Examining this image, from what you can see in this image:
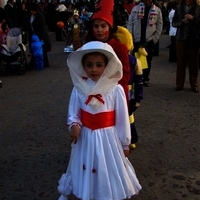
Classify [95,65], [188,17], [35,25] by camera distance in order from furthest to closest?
[35,25]
[188,17]
[95,65]

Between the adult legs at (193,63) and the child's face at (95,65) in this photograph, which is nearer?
the child's face at (95,65)

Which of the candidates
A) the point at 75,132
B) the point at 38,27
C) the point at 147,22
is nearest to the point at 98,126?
the point at 75,132

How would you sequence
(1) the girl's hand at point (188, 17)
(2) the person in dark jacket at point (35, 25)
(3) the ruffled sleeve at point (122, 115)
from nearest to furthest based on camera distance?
(3) the ruffled sleeve at point (122, 115), (1) the girl's hand at point (188, 17), (2) the person in dark jacket at point (35, 25)

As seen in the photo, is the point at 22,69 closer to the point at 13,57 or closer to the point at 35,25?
the point at 13,57

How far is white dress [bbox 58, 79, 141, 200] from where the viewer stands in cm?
324

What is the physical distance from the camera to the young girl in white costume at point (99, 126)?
10.6ft

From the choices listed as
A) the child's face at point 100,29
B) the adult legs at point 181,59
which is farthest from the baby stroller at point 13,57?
the child's face at point 100,29

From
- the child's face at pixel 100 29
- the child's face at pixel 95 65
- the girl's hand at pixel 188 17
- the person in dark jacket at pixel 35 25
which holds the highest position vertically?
the child's face at pixel 100 29

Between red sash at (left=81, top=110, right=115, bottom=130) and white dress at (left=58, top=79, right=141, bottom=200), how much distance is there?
0.09ft

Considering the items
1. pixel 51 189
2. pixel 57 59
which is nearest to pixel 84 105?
pixel 51 189

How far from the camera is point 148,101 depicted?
7.54 meters

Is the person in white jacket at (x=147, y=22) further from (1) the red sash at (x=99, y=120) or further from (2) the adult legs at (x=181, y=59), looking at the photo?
(1) the red sash at (x=99, y=120)

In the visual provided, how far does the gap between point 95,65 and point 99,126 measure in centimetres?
48

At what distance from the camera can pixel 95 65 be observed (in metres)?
3.22
